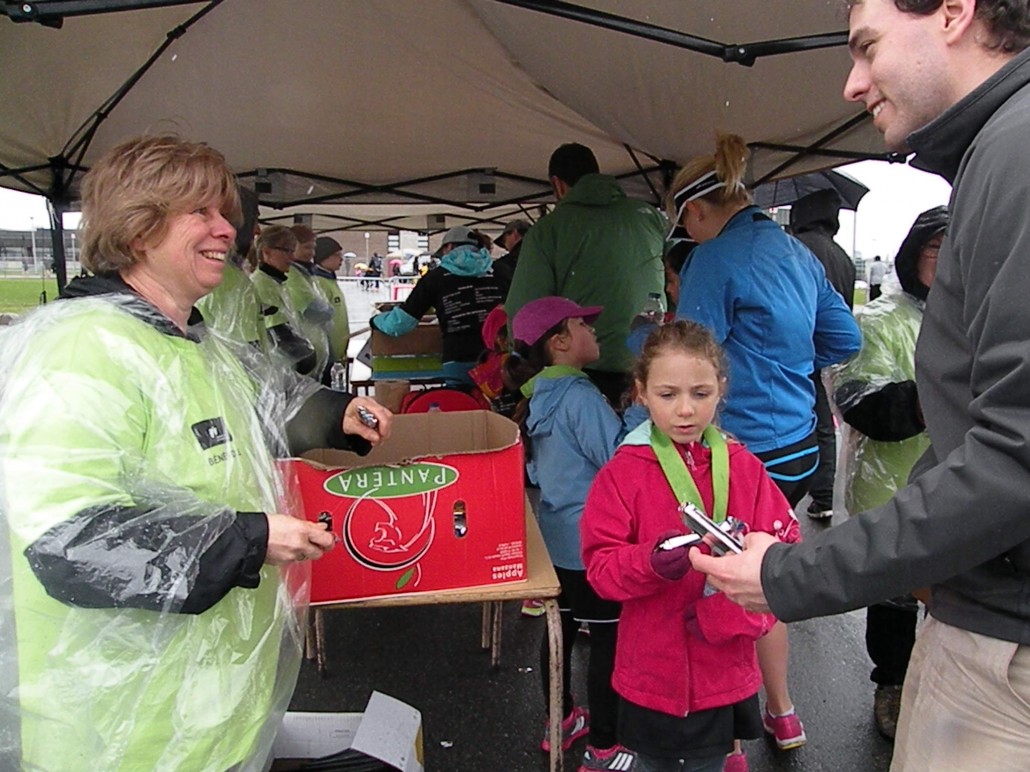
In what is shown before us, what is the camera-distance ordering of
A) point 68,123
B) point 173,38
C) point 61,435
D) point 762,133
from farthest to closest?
point 68,123 < point 762,133 < point 173,38 < point 61,435

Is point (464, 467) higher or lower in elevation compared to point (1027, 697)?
higher

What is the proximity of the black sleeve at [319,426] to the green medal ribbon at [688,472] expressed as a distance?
0.72 m

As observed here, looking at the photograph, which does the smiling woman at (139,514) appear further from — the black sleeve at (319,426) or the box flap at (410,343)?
the box flap at (410,343)

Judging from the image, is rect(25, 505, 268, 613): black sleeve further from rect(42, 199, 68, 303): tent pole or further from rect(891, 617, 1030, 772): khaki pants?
rect(42, 199, 68, 303): tent pole

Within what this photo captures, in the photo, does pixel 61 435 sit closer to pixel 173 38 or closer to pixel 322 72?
pixel 173 38

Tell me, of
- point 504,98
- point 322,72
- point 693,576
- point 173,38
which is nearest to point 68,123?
point 173,38

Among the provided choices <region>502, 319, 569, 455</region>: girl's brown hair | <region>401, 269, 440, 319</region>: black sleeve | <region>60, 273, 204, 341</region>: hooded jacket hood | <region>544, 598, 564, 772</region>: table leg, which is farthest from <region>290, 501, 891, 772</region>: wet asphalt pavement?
<region>401, 269, 440, 319</region>: black sleeve

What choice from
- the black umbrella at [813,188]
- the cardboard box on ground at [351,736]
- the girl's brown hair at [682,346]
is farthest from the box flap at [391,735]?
the black umbrella at [813,188]

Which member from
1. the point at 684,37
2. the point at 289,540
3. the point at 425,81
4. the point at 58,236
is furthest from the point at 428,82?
the point at 289,540

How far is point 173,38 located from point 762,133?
2944mm

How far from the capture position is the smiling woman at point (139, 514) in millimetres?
1079

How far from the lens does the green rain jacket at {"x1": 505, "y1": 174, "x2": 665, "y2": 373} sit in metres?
3.16

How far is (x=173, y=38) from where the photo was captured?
3496 mm

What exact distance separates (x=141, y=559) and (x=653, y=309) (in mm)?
2726
